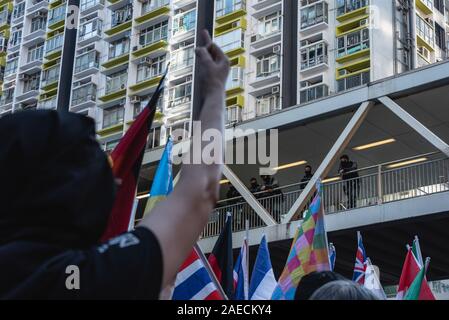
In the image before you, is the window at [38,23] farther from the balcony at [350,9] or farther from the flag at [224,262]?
the flag at [224,262]

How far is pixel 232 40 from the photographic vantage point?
1850 inches

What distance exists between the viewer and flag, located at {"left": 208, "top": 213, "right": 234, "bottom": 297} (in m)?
8.66

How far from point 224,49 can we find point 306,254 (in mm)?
39089

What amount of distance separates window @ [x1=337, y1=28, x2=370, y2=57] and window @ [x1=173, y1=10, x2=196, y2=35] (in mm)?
9588

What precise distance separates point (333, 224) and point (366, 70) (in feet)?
78.4

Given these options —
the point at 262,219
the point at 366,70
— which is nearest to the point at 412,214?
the point at 262,219

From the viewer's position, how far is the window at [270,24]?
46.0 meters

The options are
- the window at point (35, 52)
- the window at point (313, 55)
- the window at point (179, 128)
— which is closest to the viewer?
the window at point (313, 55)

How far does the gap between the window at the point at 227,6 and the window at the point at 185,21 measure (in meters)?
1.52

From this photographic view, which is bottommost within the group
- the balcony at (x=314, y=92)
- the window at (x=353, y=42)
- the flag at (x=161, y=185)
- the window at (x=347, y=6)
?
the flag at (x=161, y=185)

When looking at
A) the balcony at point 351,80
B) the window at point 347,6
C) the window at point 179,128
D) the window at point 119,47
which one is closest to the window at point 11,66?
the window at point 119,47

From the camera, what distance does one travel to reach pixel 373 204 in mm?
18781

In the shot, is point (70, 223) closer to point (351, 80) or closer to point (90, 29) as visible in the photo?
point (351, 80)
